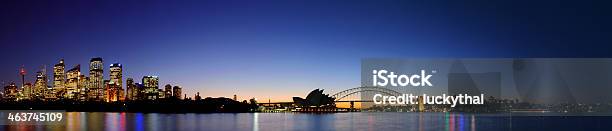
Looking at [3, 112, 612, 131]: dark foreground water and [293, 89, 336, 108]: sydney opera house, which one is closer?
[3, 112, 612, 131]: dark foreground water

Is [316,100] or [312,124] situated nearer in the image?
→ [312,124]

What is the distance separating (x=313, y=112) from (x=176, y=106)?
3119cm

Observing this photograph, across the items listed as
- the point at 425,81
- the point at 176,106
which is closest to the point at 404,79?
the point at 425,81

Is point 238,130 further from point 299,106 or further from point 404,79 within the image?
point 299,106

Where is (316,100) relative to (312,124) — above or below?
above

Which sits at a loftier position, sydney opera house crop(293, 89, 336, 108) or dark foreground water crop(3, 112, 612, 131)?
sydney opera house crop(293, 89, 336, 108)

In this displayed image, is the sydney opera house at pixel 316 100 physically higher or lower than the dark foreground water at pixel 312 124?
higher

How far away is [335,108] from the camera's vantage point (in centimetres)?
12206

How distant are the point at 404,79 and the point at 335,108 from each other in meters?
97.9

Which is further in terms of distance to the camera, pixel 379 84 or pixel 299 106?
pixel 299 106

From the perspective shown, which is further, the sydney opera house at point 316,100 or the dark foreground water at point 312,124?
the sydney opera house at point 316,100

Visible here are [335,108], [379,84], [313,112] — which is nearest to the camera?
[379,84]

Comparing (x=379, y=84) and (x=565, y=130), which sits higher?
(x=379, y=84)

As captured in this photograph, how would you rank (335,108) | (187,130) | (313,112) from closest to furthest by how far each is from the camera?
(187,130) < (313,112) < (335,108)
